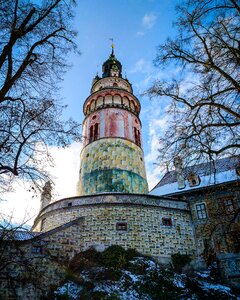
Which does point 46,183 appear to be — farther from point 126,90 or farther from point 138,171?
point 126,90

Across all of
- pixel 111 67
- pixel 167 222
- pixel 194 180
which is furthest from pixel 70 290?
pixel 111 67

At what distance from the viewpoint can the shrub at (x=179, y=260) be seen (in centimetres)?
1511

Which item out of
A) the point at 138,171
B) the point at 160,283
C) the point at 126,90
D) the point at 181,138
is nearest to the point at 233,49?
the point at 181,138

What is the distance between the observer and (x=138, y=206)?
16859mm

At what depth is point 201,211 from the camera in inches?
695

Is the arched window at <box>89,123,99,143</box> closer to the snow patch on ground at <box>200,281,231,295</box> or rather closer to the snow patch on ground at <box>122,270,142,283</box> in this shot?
the snow patch on ground at <box>122,270,142,283</box>

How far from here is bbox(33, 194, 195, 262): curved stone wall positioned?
15.5 metres

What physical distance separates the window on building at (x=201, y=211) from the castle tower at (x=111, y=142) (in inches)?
181

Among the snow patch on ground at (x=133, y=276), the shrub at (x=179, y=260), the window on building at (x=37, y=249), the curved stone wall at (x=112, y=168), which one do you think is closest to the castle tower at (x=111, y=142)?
the curved stone wall at (x=112, y=168)

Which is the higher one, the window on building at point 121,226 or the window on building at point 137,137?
the window on building at point 137,137

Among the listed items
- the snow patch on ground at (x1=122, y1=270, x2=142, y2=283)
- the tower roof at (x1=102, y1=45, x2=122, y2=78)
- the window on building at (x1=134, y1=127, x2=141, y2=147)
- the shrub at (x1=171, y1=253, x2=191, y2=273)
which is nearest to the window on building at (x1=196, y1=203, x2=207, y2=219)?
the shrub at (x1=171, y1=253, x2=191, y2=273)

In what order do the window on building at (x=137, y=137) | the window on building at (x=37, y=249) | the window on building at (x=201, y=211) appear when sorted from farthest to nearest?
the window on building at (x=137, y=137) → the window on building at (x=201, y=211) → the window on building at (x=37, y=249)

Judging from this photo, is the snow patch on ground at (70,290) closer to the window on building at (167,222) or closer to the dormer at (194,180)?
the window on building at (167,222)

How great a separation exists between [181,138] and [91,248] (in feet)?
31.6
